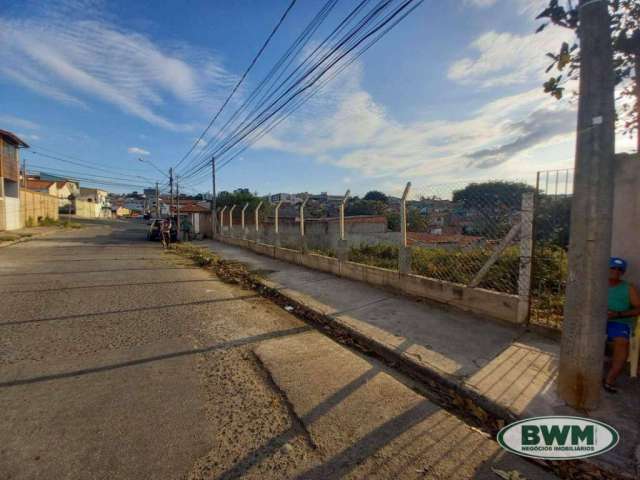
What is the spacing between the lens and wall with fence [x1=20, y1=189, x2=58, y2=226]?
24.7m

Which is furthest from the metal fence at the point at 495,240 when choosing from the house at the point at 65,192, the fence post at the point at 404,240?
the house at the point at 65,192

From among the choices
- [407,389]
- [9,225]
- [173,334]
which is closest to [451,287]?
[407,389]

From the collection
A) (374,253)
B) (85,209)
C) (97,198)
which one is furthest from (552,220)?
(97,198)

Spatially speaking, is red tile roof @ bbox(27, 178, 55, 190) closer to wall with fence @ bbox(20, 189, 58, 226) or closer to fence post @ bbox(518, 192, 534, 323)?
wall with fence @ bbox(20, 189, 58, 226)

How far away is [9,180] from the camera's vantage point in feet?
72.8

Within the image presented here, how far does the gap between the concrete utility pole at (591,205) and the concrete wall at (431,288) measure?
184cm

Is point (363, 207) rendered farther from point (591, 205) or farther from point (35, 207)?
point (35, 207)

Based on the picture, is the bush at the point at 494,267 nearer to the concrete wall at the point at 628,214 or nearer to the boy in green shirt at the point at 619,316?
the concrete wall at the point at 628,214

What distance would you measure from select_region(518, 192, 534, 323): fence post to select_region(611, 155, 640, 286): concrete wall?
0.94 m

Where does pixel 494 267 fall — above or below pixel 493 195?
below

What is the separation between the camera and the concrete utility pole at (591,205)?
86.8 inches

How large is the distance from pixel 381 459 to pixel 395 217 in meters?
4.89

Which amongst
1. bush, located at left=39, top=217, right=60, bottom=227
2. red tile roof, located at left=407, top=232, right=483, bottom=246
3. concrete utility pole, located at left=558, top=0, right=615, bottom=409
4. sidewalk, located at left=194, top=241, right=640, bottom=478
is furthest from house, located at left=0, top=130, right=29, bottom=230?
concrete utility pole, located at left=558, top=0, right=615, bottom=409

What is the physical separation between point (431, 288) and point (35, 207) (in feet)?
117
